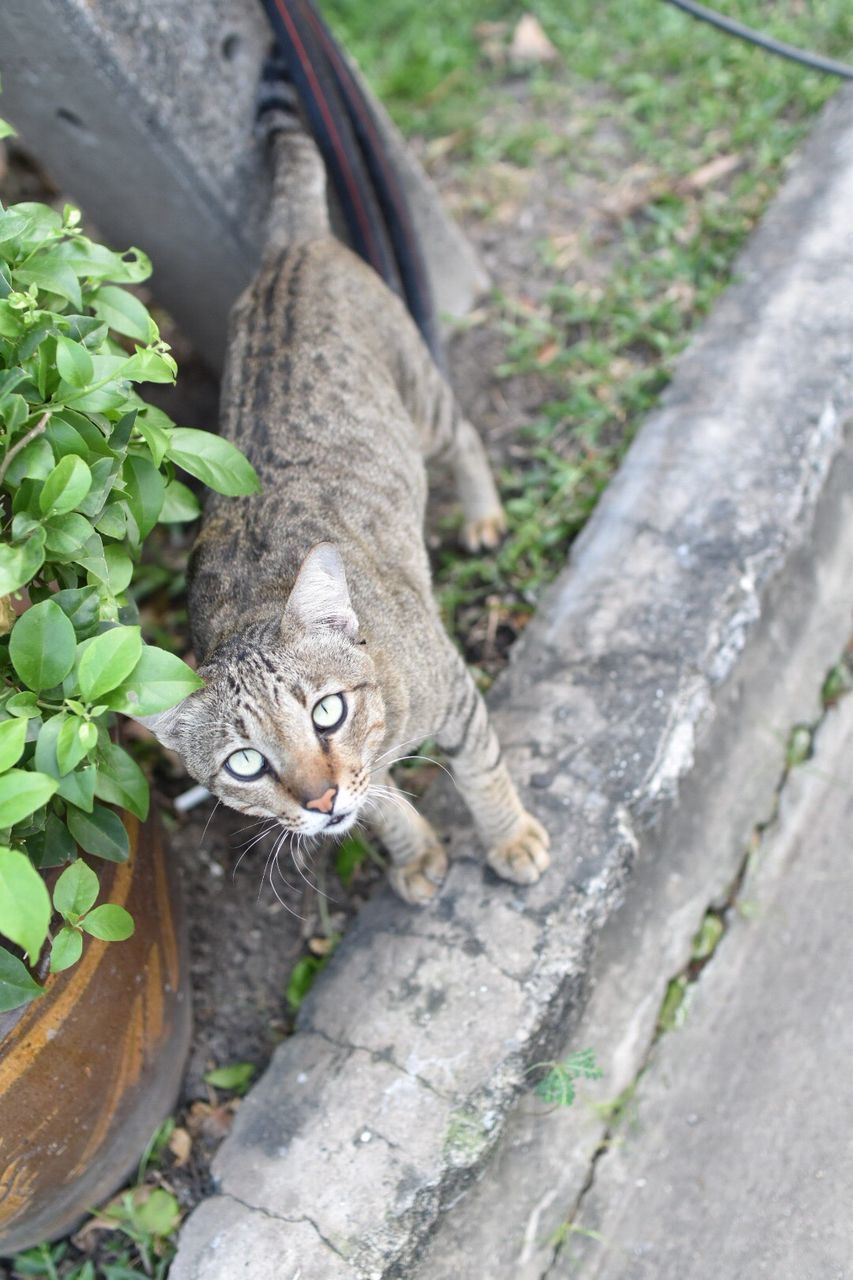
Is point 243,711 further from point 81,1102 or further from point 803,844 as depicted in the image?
point 803,844

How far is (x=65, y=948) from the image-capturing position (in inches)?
76.4

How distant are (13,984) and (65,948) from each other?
10cm

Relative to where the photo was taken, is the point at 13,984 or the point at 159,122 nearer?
the point at 13,984

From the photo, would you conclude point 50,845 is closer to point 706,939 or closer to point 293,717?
point 293,717

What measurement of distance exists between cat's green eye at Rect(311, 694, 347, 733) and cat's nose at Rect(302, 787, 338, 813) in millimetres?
133

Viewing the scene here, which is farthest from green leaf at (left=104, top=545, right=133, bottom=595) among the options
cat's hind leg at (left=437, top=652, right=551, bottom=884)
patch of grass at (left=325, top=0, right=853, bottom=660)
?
patch of grass at (left=325, top=0, right=853, bottom=660)

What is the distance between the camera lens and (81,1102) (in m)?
2.28

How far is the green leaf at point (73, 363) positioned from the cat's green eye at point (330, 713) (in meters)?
0.76

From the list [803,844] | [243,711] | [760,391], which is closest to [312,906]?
[243,711]

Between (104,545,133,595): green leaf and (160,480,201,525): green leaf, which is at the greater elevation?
(104,545,133,595): green leaf

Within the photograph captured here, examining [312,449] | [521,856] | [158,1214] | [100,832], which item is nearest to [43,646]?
[100,832]

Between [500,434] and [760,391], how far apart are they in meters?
0.93

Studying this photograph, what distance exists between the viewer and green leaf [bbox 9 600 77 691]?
5.86 feet

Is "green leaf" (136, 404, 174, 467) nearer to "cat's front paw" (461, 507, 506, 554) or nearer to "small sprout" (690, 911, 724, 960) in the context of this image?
"cat's front paw" (461, 507, 506, 554)
